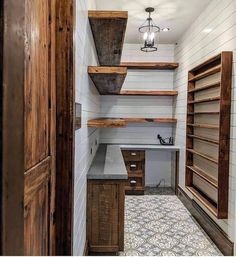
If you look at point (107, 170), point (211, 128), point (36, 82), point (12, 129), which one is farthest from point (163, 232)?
point (12, 129)

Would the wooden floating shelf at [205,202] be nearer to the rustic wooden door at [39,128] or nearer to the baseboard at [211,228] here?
the baseboard at [211,228]

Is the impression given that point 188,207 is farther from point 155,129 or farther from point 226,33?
point 226,33

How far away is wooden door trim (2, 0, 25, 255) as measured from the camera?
1.61 feet

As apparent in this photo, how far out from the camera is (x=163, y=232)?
11.0ft

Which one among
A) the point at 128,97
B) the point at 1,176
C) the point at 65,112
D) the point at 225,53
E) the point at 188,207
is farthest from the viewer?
the point at 128,97

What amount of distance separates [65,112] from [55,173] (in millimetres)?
330

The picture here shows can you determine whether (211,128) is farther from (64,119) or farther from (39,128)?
(39,128)

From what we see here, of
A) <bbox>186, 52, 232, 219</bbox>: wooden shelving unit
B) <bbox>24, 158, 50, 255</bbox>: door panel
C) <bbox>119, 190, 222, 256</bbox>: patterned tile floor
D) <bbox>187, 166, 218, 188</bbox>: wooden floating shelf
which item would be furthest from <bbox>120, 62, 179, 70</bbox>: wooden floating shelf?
<bbox>24, 158, 50, 255</bbox>: door panel

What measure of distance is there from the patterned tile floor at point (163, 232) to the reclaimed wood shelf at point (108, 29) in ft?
7.22

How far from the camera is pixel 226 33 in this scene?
9.62ft

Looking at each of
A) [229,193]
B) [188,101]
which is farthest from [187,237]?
[188,101]

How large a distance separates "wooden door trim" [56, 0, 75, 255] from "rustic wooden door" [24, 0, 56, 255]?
0.06 meters

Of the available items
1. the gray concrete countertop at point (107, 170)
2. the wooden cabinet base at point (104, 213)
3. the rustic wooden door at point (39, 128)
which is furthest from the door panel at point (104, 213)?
the rustic wooden door at point (39, 128)

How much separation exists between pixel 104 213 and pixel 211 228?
1.43 meters
